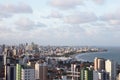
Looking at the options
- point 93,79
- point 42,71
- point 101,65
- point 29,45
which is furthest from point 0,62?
point 29,45

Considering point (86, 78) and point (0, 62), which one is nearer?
point (86, 78)

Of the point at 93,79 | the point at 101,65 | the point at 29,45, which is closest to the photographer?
the point at 93,79

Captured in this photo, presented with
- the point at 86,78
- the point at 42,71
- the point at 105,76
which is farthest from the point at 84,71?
the point at 42,71

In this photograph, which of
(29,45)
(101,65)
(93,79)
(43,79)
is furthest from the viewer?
(29,45)

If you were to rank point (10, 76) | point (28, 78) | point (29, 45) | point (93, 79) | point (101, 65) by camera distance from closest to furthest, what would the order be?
1. point (28, 78)
2. point (93, 79)
3. point (10, 76)
4. point (101, 65)
5. point (29, 45)

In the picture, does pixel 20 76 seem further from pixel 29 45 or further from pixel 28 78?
pixel 29 45

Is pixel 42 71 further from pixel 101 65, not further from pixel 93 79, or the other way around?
pixel 93 79

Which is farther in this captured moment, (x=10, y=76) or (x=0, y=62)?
(x=0, y=62)

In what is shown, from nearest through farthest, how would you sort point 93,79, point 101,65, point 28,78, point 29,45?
1. point 28,78
2. point 93,79
3. point 101,65
4. point 29,45
